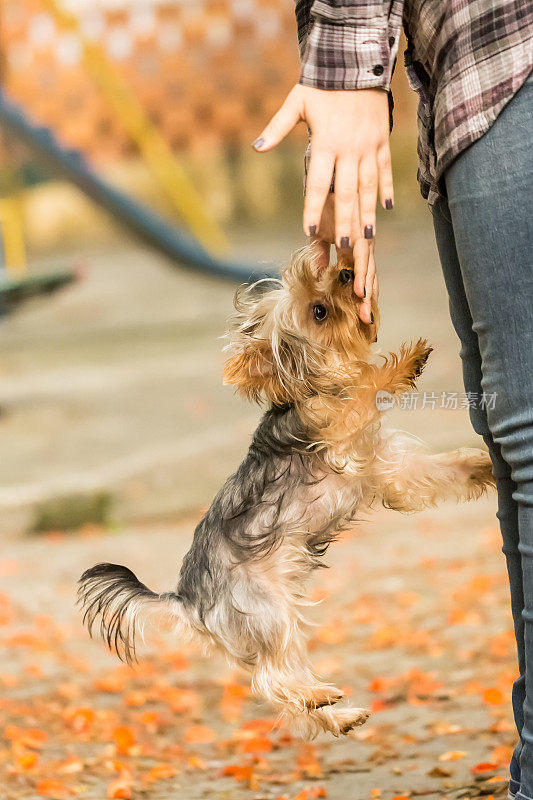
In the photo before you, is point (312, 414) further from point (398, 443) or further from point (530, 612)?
point (530, 612)

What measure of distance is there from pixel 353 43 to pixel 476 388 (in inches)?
31.7

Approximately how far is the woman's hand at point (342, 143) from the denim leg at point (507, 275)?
0.52 ft

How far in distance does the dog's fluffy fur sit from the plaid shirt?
584 mm

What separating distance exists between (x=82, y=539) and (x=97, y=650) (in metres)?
2.54

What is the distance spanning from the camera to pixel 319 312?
228 centimetres

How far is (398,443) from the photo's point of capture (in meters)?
2.57

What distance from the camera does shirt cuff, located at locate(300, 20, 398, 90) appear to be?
5.64 feet

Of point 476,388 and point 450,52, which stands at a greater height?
point 450,52

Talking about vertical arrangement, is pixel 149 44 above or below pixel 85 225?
above

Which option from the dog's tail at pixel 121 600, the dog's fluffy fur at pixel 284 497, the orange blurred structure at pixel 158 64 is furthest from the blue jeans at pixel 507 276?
the orange blurred structure at pixel 158 64

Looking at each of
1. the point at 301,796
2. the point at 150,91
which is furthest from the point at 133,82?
the point at 301,796


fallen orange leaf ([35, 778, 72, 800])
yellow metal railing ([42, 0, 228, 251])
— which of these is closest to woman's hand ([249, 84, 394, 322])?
fallen orange leaf ([35, 778, 72, 800])

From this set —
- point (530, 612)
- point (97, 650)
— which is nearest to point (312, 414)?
point (530, 612)

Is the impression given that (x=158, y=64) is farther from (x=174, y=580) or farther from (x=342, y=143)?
(x=342, y=143)
